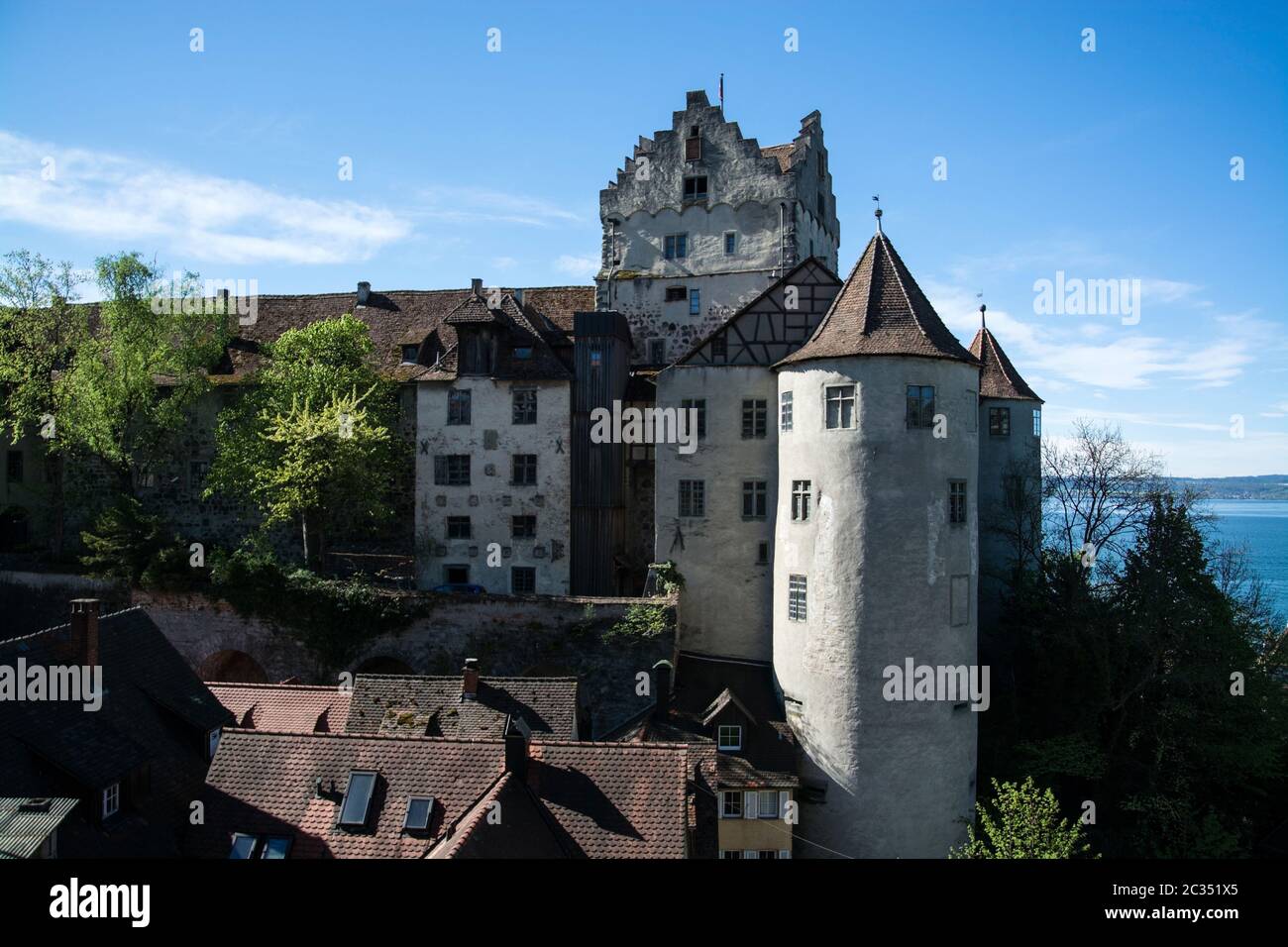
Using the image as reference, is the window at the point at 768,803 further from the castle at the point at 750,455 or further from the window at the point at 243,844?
the window at the point at 243,844

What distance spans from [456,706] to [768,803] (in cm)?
806

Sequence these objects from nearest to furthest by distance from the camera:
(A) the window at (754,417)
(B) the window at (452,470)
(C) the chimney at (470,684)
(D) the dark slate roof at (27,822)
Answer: (D) the dark slate roof at (27,822), (C) the chimney at (470,684), (A) the window at (754,417), (B) the window at (452,470)

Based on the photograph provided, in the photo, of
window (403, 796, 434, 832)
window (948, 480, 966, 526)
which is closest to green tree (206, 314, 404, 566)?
window (403, 796, 434, 832)

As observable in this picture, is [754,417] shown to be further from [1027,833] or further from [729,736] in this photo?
→ [1027,833]

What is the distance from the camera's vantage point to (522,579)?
32.7 m

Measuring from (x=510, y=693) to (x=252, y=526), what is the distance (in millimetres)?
17166

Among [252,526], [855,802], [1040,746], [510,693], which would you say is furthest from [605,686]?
[252,526]

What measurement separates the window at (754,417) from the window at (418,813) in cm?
1533

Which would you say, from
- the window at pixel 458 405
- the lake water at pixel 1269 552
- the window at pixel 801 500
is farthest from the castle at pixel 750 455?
the lake water at pixel 1269 552

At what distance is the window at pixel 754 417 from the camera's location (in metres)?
28.9

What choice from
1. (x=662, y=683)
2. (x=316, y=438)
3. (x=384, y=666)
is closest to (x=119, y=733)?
(x=384, y=666)
